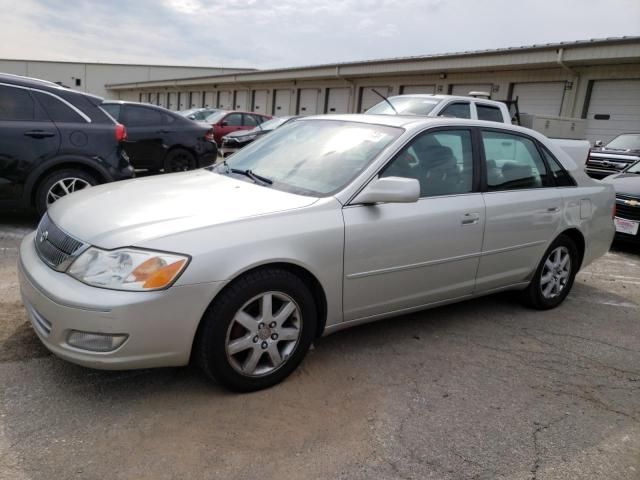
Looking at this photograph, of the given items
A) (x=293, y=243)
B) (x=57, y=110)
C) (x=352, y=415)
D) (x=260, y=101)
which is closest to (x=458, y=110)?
(x=57, y=110)

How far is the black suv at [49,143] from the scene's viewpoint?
5.57 metres

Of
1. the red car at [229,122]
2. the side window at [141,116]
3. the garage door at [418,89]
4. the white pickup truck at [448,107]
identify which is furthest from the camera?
the garage door at [418,89]

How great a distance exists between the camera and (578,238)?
4.61 m

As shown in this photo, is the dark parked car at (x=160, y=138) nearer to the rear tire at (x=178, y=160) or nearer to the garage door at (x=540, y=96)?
the rear tire at (x=178, y=160)

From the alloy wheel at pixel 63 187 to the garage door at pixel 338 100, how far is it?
17.9 meters

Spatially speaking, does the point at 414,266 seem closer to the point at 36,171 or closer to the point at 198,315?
the point at 198,315

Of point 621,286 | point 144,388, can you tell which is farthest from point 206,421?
point 621,286

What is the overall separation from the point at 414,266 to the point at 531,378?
99 cm

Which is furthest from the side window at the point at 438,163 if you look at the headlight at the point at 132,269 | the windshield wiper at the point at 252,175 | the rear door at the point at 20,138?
the rear door at the point at 20,138

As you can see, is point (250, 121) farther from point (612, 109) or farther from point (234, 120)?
point (612, 109)

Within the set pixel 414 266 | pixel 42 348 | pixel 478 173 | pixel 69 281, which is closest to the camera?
pixel 69 281

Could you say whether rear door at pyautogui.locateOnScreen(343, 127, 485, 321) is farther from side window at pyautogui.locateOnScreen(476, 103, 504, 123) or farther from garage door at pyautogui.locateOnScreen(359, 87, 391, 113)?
→ garage door at pyautogui.locateOnScreen(359, 87, 391, 113)

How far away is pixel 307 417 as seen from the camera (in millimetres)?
2701

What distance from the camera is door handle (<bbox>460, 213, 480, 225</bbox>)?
3.61 m
